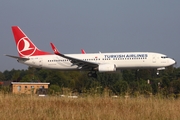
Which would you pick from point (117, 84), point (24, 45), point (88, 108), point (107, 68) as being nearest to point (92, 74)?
point (107, 68)

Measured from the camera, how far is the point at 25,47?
45.5m

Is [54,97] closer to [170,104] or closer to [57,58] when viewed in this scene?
[170,104]

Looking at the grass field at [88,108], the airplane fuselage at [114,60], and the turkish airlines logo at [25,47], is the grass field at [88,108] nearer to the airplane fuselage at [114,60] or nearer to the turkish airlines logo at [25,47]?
the airplane fuselage at [114,60]

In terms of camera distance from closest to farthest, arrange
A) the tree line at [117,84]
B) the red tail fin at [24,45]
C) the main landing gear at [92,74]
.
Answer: the tree line at [117,84] < the main landing gear at [92,74] < the red tail fin at [24,45]

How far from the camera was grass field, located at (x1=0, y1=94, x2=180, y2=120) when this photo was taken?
986 centimetres

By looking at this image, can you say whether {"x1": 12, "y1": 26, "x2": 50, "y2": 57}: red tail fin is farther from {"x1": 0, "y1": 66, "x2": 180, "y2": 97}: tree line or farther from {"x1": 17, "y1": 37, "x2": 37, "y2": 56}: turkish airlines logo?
{"x1": 0, "y1": 66, "x2": 180, "y2": 97}: tree line

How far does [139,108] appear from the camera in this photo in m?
11.5

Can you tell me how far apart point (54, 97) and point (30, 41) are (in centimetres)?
3277

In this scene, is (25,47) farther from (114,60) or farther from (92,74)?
(114,60)

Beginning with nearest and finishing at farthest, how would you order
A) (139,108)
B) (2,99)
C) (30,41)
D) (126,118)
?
1. (126,118)
2. (139,108)
3. (2,99)
4. (30,41)

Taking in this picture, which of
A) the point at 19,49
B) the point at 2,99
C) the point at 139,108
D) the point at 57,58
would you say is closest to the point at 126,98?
the point at 139,108

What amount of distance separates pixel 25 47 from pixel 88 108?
3480 centimetres

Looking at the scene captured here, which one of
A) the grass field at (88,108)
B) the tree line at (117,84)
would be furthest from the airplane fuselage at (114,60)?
the grass field at (88,108)

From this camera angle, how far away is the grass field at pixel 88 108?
986cm
